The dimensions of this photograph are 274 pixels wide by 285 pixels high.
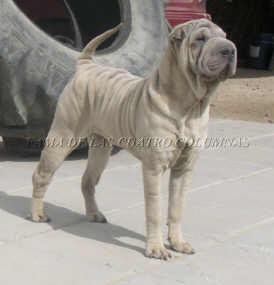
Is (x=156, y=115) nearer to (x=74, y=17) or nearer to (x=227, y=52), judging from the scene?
(x=227, y=52)

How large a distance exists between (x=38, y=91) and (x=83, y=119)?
167 centimetres

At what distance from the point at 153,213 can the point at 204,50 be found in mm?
1017

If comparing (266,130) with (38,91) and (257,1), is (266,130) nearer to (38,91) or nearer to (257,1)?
(38,91)

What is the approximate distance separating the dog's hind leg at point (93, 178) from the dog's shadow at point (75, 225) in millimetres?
71

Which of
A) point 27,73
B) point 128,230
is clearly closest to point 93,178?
point 128,230

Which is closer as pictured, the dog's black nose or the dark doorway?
the dog's black nose

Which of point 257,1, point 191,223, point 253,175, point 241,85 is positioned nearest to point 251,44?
point 257,1

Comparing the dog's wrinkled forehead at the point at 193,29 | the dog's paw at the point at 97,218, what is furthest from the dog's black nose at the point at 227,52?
the dog's paw at the point at 97,218

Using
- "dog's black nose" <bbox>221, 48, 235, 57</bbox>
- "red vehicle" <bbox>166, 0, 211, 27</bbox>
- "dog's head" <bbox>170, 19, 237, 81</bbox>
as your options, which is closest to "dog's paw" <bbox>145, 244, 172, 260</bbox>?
"dog's head" <bbox>170, 19, 237, 81</bbox>

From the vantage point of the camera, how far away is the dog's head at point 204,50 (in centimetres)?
373

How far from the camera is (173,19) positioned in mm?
11367

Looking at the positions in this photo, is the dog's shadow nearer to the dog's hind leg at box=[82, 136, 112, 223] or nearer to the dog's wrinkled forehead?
the dog's hind leg at box=[82, 136, 112, 223]

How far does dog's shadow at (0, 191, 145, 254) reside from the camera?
4570 millimetres

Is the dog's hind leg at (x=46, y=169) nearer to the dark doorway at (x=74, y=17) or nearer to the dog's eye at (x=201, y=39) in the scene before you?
the dog's eye at (x=201, y=39)
